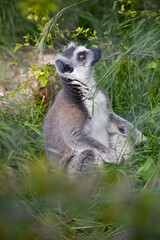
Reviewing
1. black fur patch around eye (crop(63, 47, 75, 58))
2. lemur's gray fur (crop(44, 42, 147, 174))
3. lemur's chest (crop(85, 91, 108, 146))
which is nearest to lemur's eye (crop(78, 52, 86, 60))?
lemur's gray fur (crop(44, 42, 147, 174))

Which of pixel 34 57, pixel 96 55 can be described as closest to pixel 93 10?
pixel 34 57

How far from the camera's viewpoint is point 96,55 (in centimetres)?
309

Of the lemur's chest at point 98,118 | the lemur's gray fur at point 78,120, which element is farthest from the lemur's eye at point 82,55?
the lemur's chest at point 98,118

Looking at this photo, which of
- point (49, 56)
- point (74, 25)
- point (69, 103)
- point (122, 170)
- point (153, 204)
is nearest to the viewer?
point (153, 204)

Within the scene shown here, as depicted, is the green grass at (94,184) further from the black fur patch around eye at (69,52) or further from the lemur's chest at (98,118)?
the black fur patch around eye at (69,52)

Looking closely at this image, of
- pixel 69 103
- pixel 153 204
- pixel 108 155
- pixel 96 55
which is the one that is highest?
pixel 153 204

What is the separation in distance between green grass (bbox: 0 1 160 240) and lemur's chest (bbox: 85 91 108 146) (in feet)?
0.77

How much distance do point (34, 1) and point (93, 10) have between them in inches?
180

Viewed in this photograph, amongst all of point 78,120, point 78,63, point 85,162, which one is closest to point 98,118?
point 78,120

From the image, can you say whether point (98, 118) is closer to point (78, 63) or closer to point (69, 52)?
→ point (78, 63)

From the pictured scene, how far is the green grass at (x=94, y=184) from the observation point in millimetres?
604

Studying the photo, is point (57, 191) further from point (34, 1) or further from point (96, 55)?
point (96, 55)

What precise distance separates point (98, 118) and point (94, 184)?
1.02 meters

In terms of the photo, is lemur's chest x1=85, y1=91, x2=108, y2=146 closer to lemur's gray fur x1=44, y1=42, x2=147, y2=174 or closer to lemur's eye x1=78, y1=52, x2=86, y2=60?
lemur's gray fur x1=44, y1=42, x2=147, y2=174
